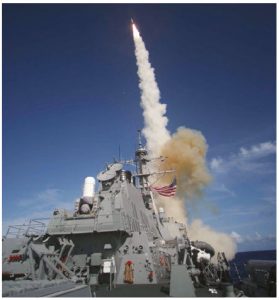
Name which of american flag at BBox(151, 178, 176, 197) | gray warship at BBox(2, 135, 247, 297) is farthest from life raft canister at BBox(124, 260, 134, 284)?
american flag at BBox(151, 178, 176, 197)

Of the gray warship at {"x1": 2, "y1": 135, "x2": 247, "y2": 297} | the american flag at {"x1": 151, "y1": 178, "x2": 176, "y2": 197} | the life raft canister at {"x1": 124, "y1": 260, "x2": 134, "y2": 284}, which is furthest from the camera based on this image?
the american flag at {"x1": 151, "y1": 178, "x2": 176, "y2": 197}

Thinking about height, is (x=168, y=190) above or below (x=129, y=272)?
above

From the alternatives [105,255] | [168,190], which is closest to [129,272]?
[105,255]

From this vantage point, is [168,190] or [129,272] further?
[168,190]

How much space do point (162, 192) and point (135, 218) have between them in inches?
361

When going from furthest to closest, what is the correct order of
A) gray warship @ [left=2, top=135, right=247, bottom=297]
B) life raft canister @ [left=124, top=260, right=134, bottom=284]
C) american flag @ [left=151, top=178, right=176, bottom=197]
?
american flag @ [left=151, top=178, right=176, bottom=197]
life raft canister @ [left=124, top=260, right=134, bottom=284]
gray warship @ [left=2, top=135, right=247, bottom=297]

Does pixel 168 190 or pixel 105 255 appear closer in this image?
pixel 105 255

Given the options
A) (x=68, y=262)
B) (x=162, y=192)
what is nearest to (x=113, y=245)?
(x=68, y=262)

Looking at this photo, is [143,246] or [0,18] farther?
[143,246]

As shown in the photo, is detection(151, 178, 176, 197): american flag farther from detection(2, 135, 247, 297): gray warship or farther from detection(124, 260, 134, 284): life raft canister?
detection(124, 260, 134, 284): life raft canister

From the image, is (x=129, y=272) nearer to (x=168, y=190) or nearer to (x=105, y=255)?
(x=105, y=255)

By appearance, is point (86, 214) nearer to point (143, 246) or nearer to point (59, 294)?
point (143, 246)

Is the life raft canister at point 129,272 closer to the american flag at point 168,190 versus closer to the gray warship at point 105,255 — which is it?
the gray warship at point 105,255

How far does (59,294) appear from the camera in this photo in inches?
208
